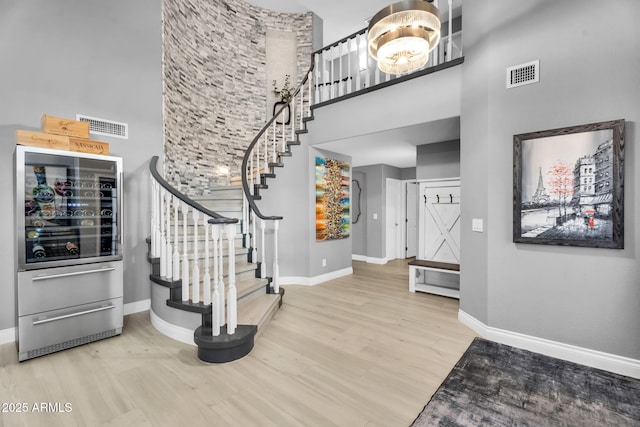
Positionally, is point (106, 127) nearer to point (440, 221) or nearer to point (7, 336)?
point (7, 336)

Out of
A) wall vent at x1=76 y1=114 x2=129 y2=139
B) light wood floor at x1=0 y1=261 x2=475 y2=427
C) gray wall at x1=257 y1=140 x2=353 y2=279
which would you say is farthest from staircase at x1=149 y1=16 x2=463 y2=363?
wall vent at x1=76 y1=114 x2=129 y2=139

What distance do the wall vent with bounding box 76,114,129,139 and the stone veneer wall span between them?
25.7 inches

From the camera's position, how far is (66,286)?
251 centimetres

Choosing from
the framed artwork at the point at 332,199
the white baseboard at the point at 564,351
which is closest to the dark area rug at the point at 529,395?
the white baseboard at the point at 564,351

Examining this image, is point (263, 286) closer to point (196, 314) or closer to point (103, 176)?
point (196, 314)

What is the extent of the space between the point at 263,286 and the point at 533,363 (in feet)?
9.30

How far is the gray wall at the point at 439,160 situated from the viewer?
14.3 feet

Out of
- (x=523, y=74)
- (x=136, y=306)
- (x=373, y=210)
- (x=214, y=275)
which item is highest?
(x=523, y=74)

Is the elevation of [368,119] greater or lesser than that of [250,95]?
lesser

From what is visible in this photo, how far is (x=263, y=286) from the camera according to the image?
11.8ft

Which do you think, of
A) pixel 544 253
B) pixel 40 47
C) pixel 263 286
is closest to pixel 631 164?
pixel 544 253

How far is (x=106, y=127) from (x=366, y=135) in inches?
130

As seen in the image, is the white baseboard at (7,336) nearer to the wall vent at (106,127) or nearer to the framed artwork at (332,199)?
the wall vent at (106,127)

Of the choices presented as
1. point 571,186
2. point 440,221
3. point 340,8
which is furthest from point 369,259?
point 340,8
